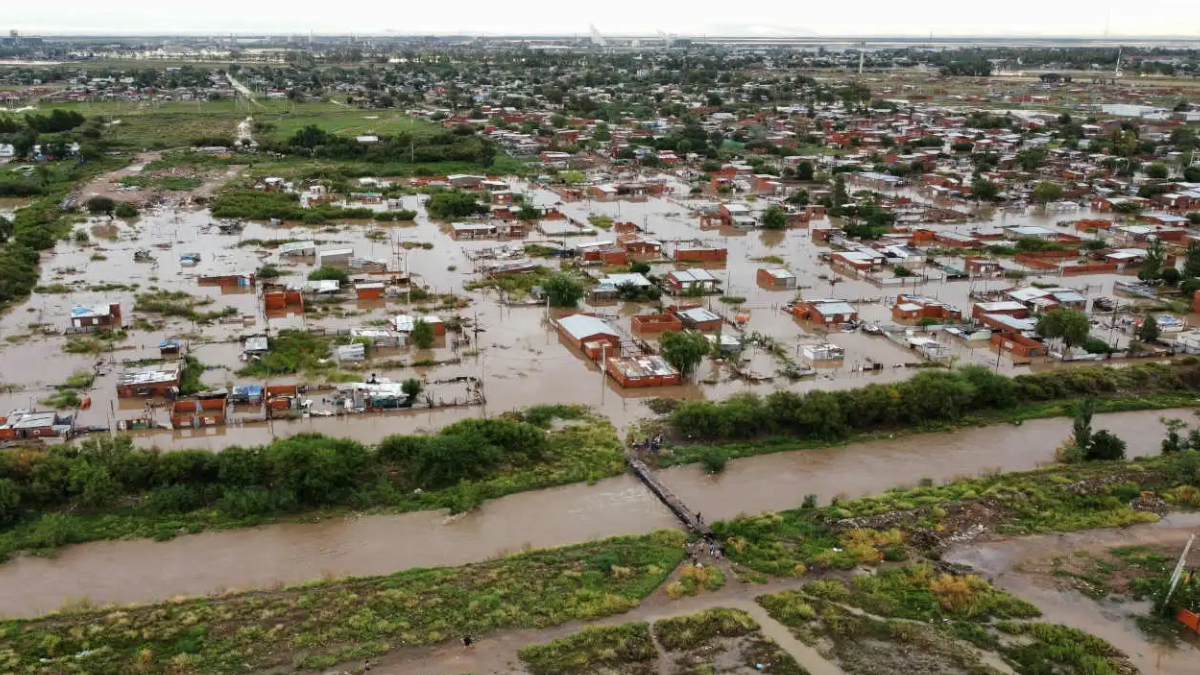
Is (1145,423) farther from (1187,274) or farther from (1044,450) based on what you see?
(1187,274)

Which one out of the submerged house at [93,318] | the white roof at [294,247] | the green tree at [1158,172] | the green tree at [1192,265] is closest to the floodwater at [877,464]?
the green tree at [1192,265]

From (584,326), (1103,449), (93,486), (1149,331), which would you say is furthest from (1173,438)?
(93,486)

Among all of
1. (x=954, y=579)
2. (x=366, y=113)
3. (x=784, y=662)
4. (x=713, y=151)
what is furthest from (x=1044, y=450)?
(x=366, y=113)

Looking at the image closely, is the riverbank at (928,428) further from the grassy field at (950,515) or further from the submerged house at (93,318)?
the submerged house at (93,318)

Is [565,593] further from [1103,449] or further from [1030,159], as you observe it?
[1030,159]

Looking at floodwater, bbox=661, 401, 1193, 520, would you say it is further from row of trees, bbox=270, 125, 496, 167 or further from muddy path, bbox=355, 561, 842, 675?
row of trees, bbox=270, 125, 496, 167

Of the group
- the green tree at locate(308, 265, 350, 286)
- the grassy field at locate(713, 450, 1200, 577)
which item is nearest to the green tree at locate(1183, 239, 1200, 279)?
the grassy field at locate(713, 450, 1200, 577)
